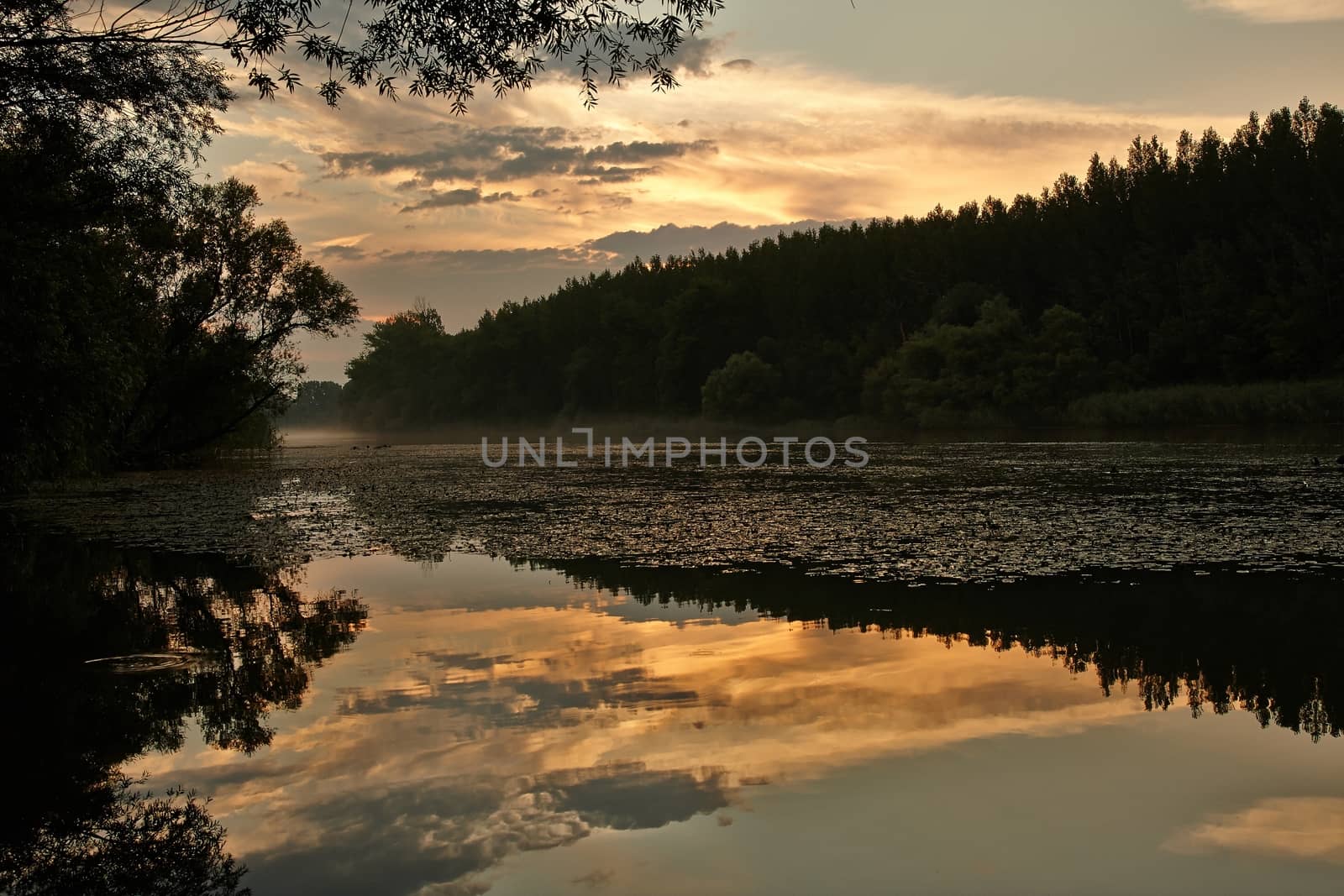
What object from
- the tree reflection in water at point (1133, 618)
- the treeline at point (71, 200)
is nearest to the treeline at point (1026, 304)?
the tree reflection in water at point (1133, 618)

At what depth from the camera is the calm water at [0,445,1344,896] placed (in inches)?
154

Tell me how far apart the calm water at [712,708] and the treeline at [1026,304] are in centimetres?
5119

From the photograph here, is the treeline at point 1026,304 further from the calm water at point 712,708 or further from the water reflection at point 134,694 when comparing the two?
the water reflection at point 134,694

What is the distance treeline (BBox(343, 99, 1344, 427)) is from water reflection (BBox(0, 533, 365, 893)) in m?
55.7

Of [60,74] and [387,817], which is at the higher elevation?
[60,74]

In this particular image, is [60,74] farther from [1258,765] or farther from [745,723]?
[1258,765]

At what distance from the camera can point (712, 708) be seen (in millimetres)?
5770

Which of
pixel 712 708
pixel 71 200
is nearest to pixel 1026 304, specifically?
pixel 71 200

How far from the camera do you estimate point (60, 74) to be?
1195 centimetres

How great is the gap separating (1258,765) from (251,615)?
7.57 m

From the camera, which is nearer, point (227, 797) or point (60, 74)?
point (227, 797)

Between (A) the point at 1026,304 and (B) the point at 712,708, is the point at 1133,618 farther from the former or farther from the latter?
(A) the point at 1026,304

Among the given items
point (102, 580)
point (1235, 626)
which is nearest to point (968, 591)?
point (1235, 626)

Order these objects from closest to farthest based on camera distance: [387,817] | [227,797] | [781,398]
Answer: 1. [387,817]
2. [227,797]
3. [781,398]
